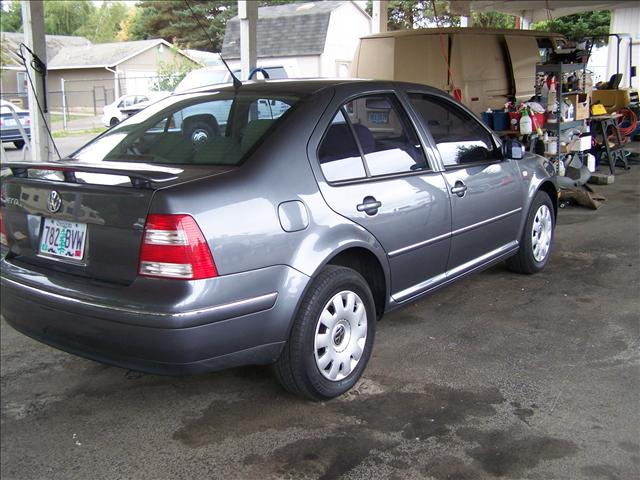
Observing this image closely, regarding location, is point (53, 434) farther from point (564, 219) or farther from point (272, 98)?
point (564, 219)

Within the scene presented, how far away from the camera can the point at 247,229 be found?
2777 mm

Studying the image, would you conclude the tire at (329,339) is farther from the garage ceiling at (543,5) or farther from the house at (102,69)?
the house at (102,69)

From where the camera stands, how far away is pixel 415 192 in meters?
3.68

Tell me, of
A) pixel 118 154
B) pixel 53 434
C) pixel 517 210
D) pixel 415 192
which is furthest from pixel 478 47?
pixel 53 434

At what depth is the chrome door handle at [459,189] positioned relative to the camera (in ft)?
13.2

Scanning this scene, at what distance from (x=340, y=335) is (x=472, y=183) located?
153cm

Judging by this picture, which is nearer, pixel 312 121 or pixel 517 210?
pixel 312 121

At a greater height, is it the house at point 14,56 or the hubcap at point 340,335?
the house at point 14,56

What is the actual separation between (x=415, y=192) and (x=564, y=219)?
4.43 meters

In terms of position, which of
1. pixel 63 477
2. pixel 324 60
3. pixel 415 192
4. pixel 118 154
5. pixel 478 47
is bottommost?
pixel 63 477

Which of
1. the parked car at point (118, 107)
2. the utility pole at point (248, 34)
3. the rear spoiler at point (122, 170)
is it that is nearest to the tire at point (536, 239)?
the rear spoiler at point (122, 170)

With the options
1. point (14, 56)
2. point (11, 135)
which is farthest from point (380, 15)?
point (14, 56)

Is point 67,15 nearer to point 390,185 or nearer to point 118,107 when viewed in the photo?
point 118,107

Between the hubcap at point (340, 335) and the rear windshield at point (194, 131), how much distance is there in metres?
0.89
